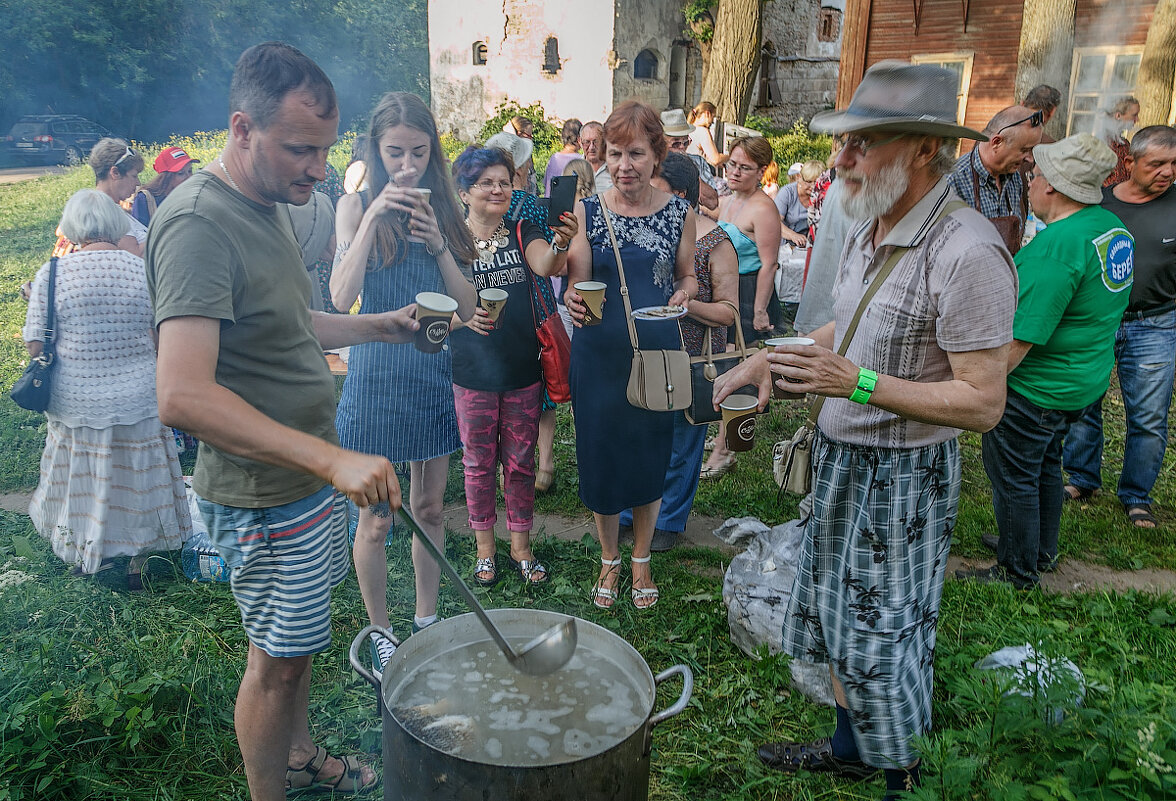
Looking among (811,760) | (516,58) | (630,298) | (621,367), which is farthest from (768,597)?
(516,58)

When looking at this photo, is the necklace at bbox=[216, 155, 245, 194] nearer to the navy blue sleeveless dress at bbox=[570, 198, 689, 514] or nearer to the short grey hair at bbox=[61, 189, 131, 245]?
the navy blue sleeveless dress at bbox=[570, 198, 689, 514]

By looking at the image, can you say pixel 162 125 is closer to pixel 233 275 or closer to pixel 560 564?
pixel 560 564

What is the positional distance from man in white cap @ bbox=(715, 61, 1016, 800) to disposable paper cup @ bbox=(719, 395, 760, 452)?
0.30 m

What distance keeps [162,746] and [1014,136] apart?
510 cm

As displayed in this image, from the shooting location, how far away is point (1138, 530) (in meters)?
4.70

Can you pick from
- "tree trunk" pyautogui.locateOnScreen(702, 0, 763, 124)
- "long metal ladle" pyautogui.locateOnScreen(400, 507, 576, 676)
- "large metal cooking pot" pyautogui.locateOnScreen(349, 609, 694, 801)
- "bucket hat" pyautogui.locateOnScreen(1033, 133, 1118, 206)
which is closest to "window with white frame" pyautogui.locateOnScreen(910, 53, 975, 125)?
"tree trunk" pyautogui.locateOnScreen(702, 0, 763, 124)

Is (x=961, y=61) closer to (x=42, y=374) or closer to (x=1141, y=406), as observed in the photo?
(x=1141, y=406)

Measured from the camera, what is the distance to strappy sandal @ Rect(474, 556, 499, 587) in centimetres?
407

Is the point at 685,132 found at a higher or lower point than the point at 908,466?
higher

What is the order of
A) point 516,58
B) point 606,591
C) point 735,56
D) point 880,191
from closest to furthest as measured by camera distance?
1. point 880,191
2. point 606,591
3. point 735,56
4. point 516,58

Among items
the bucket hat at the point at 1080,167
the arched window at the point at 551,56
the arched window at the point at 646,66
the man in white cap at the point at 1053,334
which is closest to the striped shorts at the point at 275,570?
the man in white cap at the point at 1053,334

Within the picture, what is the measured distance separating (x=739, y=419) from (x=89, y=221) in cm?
336

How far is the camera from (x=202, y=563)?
13.2 feet

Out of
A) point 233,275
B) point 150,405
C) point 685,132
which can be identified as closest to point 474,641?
point 233,275
